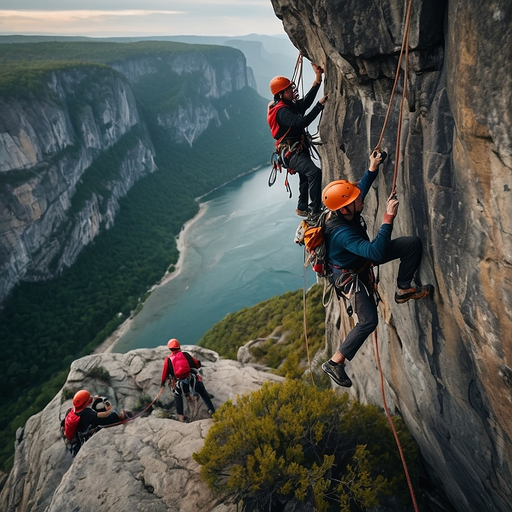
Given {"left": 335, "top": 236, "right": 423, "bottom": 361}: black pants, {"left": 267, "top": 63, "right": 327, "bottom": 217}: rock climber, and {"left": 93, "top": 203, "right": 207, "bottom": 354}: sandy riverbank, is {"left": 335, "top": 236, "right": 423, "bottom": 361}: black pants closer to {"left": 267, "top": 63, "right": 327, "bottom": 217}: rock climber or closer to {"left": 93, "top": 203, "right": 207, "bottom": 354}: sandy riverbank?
{"left": 267, "top": 63, "right": 327, "bottom": 217}: rock climber

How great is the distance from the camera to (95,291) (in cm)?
3903

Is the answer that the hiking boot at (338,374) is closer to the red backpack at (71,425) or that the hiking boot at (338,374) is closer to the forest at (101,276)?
the red backpack at (71,425)

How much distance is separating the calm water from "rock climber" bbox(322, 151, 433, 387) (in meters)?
29.3

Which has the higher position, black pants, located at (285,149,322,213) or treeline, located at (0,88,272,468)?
black pants, located at (285,149,322,213)

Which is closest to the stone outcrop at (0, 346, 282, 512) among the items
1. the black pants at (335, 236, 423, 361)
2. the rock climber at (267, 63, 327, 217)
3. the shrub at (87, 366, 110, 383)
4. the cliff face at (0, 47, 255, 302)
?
the shrub at (87, 366, 110, 383)

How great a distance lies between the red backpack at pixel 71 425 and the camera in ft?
22.3

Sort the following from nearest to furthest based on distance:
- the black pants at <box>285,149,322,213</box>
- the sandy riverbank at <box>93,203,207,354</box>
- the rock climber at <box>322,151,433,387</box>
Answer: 1. the rock climber at <box>322,151,433,387</box>
2. the black pants at <box>285,149,322,213</box>
3. the sandy riverbank at <box>93,203,207,354</box>

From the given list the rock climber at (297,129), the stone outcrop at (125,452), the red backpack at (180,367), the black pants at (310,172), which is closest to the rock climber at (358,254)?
the rock climber at (297,129)

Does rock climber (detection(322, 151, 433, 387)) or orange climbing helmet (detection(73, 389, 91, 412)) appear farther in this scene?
orange climbing helmet (detection(73, 389, 91, 412))

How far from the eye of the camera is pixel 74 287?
39.1 m

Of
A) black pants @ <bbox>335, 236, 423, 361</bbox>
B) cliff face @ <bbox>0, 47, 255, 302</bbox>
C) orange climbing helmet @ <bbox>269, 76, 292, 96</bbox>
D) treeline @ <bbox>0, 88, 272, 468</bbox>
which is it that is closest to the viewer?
black pants @ <bbox>335, 236, 423, 361</bbox>

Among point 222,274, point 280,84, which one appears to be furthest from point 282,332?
point 222,274

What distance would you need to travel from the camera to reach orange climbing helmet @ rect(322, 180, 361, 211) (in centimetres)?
382

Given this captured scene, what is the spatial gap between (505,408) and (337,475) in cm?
283
